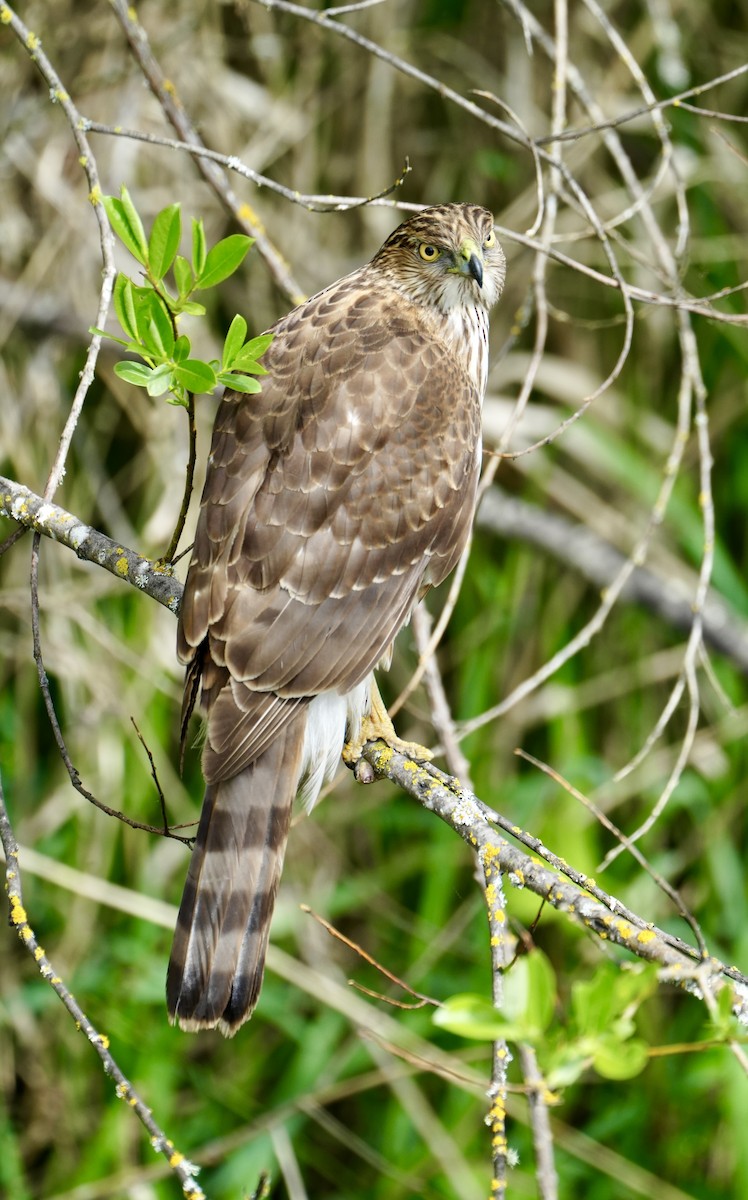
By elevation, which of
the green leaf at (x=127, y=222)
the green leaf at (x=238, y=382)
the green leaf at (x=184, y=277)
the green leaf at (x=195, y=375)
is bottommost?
the green leaf at (x=195, y=375)

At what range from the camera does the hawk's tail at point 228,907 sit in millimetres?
2451

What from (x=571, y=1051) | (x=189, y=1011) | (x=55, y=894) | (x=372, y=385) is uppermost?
(x=372, y=385)

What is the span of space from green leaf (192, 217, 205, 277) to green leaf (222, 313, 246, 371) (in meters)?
0.09

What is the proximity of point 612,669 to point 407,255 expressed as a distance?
2.09m

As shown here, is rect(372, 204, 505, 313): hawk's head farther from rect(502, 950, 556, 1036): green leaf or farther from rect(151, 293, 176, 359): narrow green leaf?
rect(502, 950, 556, 1036): green leaf

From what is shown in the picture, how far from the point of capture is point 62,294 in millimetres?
4258

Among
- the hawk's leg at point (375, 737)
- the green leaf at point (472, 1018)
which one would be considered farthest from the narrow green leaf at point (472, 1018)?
the hawk's leg at point (375, 737)

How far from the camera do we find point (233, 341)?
6.33 feet

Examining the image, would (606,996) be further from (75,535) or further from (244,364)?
(75,535)

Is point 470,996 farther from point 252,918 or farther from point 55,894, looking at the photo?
point 55,894

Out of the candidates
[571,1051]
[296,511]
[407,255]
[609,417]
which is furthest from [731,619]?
[571,1051]

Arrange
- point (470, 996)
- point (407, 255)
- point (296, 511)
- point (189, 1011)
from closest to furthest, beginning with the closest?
point (470, 996), point (189, 1011), point (296, 511), point (407, 255)

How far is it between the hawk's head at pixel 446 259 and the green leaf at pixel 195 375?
1270mm

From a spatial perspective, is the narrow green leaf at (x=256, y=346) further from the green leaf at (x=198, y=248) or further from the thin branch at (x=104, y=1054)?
the thin branch at (x=104, y=1054)
